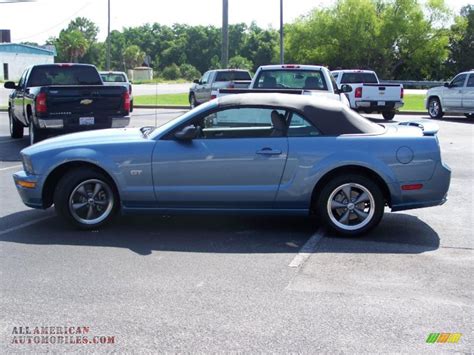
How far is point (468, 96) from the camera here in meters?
22.4

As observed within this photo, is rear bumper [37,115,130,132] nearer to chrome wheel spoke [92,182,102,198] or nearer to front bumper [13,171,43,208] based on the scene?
front bumper [13,171,43,208]

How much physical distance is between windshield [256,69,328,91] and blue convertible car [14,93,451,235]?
6849 mm

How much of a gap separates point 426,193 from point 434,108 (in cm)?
1805

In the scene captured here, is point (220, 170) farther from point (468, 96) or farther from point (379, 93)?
point (468, 96)

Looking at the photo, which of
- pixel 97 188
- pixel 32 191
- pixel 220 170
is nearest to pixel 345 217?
pixel 220 170

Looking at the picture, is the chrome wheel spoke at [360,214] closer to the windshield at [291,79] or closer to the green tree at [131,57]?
the windshield at [291,79]

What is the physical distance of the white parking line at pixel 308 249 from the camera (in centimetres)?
596

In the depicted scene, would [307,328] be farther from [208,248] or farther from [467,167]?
[467,167]

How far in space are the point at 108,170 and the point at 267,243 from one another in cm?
179

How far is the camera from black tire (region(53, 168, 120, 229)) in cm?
690

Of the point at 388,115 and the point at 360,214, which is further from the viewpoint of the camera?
the point at 388,115

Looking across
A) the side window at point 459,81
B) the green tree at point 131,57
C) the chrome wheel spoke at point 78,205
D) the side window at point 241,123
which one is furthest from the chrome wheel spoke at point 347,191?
the green tree at point 131,57

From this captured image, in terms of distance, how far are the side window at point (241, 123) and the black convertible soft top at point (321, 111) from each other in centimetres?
8

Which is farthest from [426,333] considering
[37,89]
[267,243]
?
[37,89]
